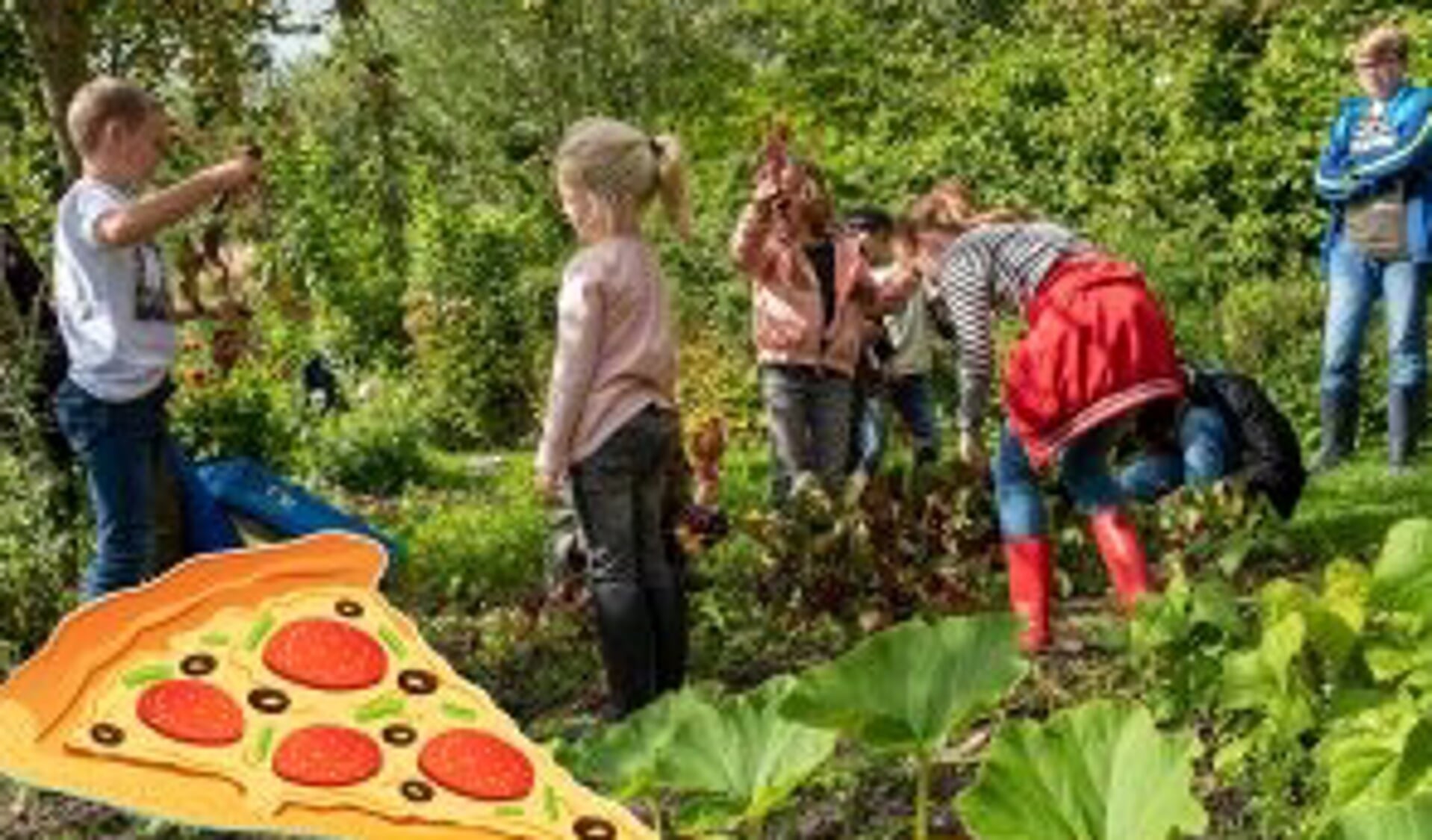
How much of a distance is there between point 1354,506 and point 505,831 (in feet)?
15.6

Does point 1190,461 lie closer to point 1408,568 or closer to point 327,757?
A: point 327,757

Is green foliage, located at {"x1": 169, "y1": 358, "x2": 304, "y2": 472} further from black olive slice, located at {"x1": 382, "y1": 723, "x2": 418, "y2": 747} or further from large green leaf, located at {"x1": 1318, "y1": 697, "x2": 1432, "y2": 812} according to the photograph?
large green leaf, located at {"x1": 1318, "y1": 697, "x2": 1432, "y2": 812}

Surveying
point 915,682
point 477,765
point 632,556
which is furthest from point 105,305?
point 915,682

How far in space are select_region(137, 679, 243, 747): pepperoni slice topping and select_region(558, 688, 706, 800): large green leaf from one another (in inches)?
49.8

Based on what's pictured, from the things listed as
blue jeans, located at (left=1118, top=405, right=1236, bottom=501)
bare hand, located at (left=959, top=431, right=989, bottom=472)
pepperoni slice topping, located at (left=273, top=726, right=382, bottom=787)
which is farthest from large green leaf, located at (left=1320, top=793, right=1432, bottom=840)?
blue jeans, located at (left=1118, top=405, right=1236, bottom=501)

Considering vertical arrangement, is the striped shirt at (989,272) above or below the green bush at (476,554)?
above

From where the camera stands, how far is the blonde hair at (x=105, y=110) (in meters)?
4.66

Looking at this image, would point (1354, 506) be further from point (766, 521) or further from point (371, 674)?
point (371, 674)

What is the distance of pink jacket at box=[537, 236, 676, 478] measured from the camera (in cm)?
441

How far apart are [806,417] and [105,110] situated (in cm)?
271

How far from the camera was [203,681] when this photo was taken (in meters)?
3.72

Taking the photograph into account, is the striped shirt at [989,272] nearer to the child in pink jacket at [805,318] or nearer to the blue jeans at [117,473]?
the child in pink jacket at [805,318]

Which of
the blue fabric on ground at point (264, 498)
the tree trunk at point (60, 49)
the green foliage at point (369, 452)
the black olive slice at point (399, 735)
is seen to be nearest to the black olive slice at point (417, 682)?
the black olive slice at point (399, 735)

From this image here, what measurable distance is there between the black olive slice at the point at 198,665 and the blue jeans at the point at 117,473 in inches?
42.4
